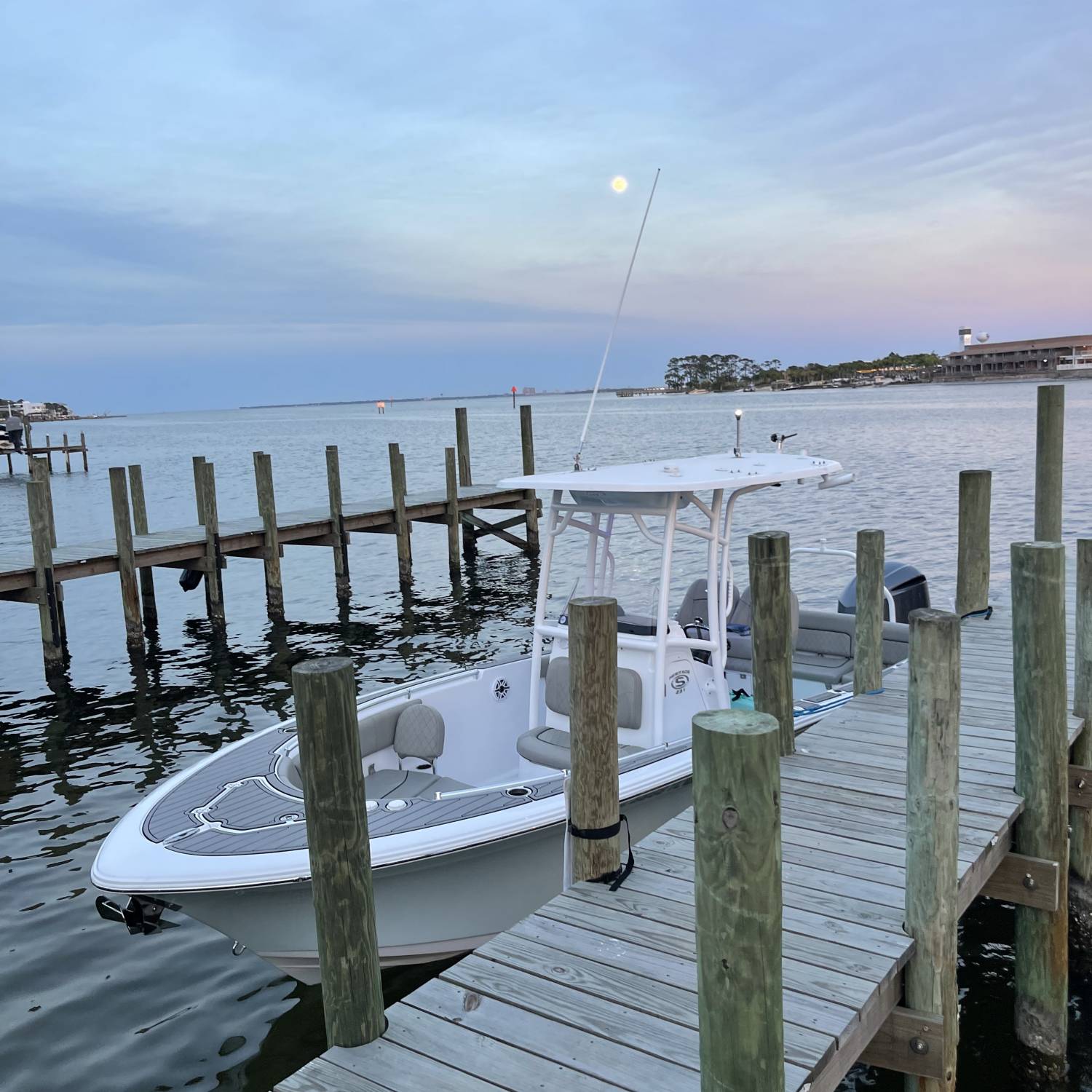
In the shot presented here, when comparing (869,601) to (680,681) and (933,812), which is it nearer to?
(680,681)

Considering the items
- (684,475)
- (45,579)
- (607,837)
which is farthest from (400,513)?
(607,837)

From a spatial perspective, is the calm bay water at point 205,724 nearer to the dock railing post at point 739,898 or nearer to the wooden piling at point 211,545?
the wooden piling at point 211,545

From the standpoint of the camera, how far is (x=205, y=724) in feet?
37.4

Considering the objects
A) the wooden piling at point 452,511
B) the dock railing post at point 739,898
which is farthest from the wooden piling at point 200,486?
the dock railing post at point 739,898

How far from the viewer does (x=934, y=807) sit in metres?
3.62

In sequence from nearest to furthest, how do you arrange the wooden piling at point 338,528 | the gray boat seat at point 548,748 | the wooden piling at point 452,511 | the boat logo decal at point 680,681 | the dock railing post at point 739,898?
the dock railing post at point 739,898, the gray boat seat at point 548,748, the boat logo decal at point 680,681, the wooden piling at point 338,528, the wooden piling at point 452,511

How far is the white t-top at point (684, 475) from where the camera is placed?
6297 millimetres

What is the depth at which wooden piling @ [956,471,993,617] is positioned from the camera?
8.02 metres

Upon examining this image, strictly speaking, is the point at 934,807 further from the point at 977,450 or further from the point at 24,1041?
the point at 977,450

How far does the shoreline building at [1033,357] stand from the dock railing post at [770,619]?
477ft

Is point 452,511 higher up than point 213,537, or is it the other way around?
point 213,537

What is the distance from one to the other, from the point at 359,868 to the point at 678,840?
1.96m

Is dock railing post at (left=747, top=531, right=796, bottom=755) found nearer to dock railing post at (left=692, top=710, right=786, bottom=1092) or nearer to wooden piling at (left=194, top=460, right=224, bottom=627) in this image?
dock railing post at (left=692, top=710, right=786, bottom=1092)

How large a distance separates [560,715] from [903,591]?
508 centimetres
